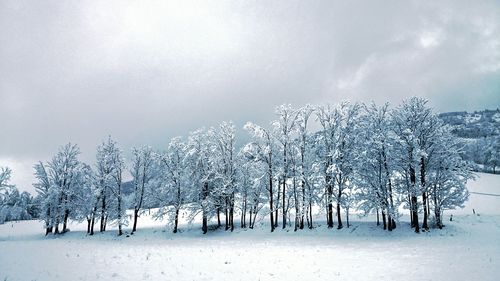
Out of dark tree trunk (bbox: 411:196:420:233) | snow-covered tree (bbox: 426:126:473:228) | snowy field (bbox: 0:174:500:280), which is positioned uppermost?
snow-covered tree (bbox: 426:126:473:228)

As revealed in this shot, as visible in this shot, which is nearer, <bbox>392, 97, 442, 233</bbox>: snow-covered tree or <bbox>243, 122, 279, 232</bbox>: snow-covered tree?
<bbox>392, 97, 442, 233</bbox>: snow-covered tree

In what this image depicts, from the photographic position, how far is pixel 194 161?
44.5 meters

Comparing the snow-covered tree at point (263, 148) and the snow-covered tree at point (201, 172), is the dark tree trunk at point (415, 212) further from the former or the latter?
the snow-covered tree at point (201, 172)

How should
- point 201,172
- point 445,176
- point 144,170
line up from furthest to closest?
point 144,170 < point 201,172 < point 445,176

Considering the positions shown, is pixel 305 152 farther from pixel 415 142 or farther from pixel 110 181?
pixel 110 181

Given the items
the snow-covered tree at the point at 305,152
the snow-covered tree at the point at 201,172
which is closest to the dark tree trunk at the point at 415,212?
the snow-covered tree at the point at 305,152

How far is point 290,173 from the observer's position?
38625 mm

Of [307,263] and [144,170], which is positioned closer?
[307,263]

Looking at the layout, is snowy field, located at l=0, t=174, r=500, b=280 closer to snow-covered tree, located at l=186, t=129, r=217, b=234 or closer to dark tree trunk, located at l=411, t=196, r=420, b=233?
dark tree trunk, located at l=411, t=196, r=420, b=233

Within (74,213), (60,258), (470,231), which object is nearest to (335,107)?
(470,231)

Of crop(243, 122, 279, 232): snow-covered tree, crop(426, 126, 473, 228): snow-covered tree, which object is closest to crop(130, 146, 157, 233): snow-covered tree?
crop(243, 122, 279, 232): snow-covered tree

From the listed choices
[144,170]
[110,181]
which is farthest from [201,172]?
[110,181]

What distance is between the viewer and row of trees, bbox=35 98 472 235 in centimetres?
3209

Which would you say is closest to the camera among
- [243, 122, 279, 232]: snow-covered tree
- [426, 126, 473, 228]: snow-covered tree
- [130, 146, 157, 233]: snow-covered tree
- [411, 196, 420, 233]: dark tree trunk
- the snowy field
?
the snowy field
